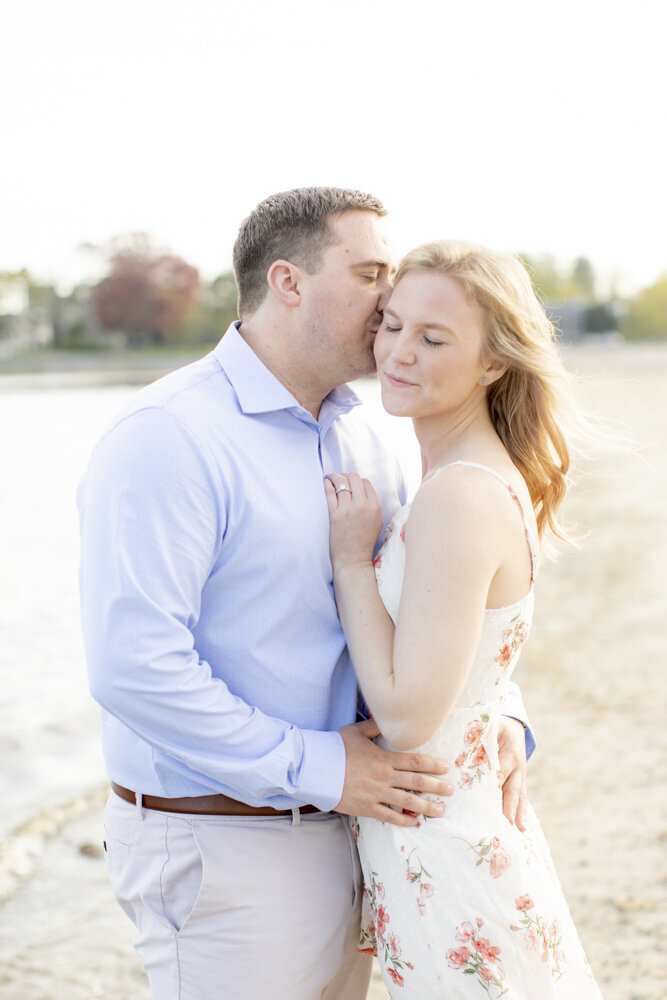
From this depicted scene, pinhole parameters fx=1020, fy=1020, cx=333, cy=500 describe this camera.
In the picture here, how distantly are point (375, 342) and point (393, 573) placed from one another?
1.87 ft

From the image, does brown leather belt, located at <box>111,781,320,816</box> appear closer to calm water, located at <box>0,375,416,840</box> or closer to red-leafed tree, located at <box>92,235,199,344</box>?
calm water, located at <box>0,375,416,840</box>

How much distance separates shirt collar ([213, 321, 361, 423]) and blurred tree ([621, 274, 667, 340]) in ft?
330

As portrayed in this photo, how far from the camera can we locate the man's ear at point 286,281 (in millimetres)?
2428

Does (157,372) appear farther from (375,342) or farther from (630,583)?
(375,342)

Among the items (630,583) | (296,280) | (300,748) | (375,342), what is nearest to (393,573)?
(300,748)

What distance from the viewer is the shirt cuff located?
7.07 ft

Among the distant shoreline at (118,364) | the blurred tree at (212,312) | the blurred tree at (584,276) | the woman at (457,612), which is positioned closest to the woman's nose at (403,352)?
the woman at (457,612)

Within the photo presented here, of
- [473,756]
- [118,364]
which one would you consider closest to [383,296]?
[473,756]

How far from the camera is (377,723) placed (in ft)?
7.14

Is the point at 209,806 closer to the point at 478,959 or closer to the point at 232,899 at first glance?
the point at 232,899

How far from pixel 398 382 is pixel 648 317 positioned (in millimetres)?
102660

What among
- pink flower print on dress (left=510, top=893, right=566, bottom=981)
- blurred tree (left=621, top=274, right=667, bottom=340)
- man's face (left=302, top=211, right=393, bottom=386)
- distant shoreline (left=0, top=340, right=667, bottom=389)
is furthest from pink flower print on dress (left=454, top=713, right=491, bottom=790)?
blurred tree (left=621, top=274, right=667, bottom=340)

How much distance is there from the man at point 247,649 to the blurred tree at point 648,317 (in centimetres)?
10044

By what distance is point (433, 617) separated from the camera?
205cm
